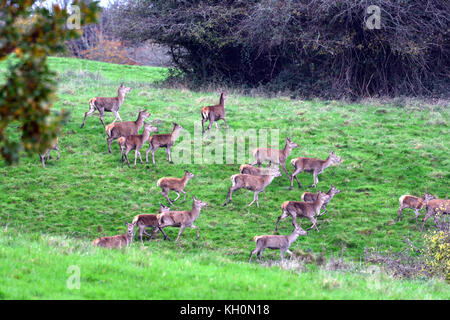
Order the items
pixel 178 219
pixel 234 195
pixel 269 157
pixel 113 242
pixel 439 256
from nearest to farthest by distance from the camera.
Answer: pixel 439 256 < pixel 113 242 < pixel 178 219 < pixel 234 195 < pixel 269 157

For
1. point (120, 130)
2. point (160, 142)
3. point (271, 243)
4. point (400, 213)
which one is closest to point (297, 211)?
point (271, 243)

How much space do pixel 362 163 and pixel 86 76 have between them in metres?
19.3

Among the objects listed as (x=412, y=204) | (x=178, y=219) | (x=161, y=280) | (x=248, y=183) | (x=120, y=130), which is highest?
(x=120, y=130)

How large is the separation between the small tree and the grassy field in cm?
→ 242

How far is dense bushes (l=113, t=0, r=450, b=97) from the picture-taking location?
26016 millimetres

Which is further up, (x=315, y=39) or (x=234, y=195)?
(x=315, y=39)

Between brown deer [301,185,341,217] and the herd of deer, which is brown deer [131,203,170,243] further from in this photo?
brown deer [301,185,341,217]

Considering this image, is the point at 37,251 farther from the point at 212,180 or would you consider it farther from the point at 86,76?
the point at 86,76

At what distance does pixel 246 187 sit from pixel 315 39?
1330 cm

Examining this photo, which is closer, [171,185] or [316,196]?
[316,196]

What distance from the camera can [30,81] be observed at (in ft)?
18.5

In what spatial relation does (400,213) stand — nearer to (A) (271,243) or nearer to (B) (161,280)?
(A) (271,243)

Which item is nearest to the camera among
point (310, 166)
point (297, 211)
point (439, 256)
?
point (439, 256)
